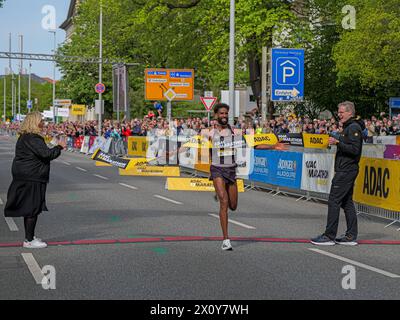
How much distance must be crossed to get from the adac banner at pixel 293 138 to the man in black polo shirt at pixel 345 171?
760 inches

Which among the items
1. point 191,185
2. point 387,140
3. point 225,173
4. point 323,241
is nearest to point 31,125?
point 225,173

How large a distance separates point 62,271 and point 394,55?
37.2 metres

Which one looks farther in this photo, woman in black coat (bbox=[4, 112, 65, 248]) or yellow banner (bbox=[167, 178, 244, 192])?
yellow banner (bbox=[167, 178, 244, 192])

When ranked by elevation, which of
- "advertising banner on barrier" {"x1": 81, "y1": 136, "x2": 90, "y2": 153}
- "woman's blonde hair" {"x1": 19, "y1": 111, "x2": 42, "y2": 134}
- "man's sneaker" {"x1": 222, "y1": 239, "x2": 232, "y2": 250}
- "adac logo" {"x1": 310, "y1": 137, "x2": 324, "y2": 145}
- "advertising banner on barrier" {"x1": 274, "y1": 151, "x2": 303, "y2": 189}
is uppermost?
"woman's blonde hair" {"x1": 19, "y1": 111, "x2": 42, "y2": 134}

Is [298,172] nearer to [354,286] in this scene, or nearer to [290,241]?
[290,241]

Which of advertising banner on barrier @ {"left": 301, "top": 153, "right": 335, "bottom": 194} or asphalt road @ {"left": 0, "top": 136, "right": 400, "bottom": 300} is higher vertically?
advertising banner on barrier @ {"left": 301, "top": 153, "right": 335, "bottom": 194}

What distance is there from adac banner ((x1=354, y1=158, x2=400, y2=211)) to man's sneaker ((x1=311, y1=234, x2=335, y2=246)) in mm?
2888

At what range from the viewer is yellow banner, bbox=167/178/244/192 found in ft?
66.1

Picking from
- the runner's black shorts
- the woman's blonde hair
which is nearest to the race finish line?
the runner's black shorts

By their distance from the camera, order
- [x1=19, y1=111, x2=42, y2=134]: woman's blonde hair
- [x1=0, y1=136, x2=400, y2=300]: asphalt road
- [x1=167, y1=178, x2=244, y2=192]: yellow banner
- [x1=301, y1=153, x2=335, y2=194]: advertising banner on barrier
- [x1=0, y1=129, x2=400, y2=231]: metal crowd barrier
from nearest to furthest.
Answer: [x1=0, y1=136, x2=400, y2=300]: asphalt road
[x1=19, y1=111, x2=42, y2=134]: woman's blonde hair
[x1=0, y1=129, x2=400, y2=231]: metal crowd barrier
[x1=301, y1=153, x2=335, y2=194]: advertising banner on barrier
[x1=167, y1=178, x2=244, y2=192]: yellow banner

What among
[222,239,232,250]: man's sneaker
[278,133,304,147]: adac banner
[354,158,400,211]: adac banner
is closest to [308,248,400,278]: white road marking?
[222,239,232,250]: man's sneaker

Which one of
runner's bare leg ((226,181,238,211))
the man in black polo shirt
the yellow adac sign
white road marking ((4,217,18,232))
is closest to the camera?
runner's bare leg ((226,181,238,211))

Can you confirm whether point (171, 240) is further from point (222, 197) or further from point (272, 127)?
point (272, 127)

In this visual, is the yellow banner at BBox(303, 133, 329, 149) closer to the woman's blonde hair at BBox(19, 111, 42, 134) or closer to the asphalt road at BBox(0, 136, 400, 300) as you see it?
the asphalt road at BBox(0, 136, 400, 300)
